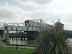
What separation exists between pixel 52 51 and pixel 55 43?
99cm

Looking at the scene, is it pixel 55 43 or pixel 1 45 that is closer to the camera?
pixel 55 43

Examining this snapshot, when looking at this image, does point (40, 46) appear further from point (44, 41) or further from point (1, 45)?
point (1, 45)

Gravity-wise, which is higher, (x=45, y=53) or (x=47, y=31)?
(x=47, y=31)

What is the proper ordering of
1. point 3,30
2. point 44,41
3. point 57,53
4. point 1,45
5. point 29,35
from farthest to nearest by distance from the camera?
point 29,35
point 3,30
point 1,45
point 44,41
point 57,53

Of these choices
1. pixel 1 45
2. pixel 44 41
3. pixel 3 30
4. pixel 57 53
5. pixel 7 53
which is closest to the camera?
pixel 57 53

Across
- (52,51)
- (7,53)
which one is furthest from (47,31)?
(7,53)

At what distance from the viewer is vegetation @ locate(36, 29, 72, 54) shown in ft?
49.6

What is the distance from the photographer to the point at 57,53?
14.8m

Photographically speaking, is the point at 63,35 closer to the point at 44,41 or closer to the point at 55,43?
the point at 55,43

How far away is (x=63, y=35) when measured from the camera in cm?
1555

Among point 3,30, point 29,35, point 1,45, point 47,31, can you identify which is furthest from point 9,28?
point 47,31

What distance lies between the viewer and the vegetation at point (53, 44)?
595 inches

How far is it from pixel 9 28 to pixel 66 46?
2016 inches

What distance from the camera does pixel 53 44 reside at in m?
15.1
